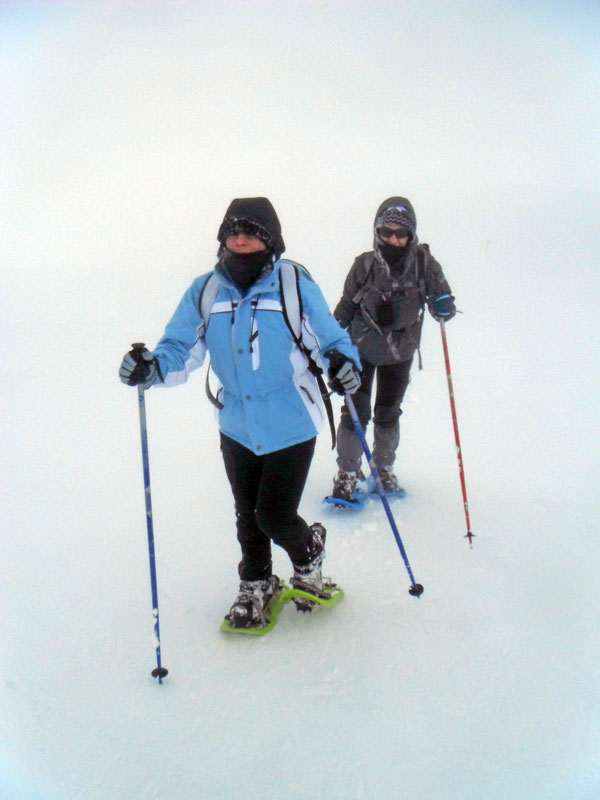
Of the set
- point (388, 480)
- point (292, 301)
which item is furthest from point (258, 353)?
point (388, 480)

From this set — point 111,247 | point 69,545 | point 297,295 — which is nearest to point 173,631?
point 69,545

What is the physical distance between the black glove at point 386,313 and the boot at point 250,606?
6.55 feet

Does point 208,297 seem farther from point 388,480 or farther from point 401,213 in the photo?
point 388,480

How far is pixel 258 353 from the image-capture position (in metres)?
2.77

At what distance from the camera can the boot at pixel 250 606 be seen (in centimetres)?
317

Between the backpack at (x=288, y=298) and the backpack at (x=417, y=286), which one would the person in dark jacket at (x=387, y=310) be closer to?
the backpack at (x=417, y=286)

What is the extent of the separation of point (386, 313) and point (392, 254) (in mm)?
413

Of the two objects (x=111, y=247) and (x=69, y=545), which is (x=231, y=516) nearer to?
(x=69, y=545)

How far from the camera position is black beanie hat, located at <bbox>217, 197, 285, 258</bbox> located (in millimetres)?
2736

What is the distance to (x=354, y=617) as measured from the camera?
327 cm

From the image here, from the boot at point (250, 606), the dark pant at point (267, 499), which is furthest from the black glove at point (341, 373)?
the boot at point (250, 606)

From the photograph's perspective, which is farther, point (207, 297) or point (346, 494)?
point (346, 494)

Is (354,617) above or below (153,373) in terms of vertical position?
below

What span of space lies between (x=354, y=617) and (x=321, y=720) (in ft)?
2.40
